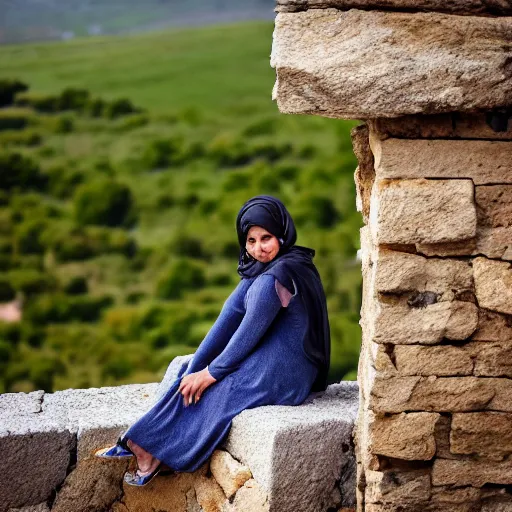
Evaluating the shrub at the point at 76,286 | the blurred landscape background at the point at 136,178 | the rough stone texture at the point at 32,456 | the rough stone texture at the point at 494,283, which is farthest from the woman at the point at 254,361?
the shrub at the point at 76,286

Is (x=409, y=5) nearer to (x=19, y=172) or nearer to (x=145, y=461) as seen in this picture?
(x=145, y=461)

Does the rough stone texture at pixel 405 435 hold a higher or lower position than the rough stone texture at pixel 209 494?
higher

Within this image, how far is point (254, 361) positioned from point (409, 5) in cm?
170

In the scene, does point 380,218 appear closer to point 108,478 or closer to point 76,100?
point 108,478

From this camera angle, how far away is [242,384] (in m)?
4.25

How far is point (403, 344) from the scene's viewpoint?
12.1 feet

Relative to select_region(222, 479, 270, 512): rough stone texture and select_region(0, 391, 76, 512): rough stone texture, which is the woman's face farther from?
select_region(0, 391, 76, 512): rough stone texture

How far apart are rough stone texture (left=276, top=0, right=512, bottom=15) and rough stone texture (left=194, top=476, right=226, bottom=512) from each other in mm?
2158

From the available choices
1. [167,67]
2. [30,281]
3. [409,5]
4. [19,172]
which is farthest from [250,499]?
[167,67]

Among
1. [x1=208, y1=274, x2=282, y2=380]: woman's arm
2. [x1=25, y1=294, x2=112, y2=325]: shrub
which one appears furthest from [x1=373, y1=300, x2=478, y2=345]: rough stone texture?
[x1=25, y1=294, x2=112, y2=325]: shrub

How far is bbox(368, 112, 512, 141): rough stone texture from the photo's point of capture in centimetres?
356

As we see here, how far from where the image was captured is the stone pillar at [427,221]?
342cm

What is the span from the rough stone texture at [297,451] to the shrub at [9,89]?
489 inches

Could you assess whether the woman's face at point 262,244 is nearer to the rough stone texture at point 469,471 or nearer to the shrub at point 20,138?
the rough stone texture at point 469,471
